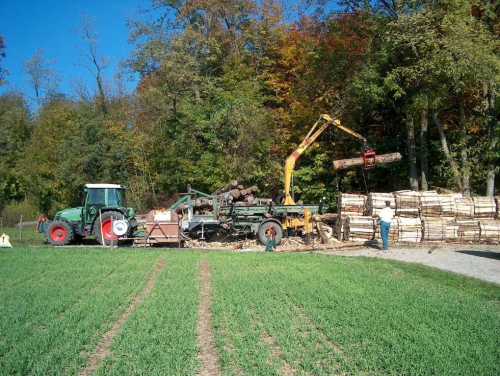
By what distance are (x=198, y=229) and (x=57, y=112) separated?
26965 mm

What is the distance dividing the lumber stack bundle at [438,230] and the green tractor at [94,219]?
39.0 ft

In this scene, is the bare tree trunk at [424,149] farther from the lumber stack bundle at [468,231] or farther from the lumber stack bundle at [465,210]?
the lumber stack bundle at [468,231]

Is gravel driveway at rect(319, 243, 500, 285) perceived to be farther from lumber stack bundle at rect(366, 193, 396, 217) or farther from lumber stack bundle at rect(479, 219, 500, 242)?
lumber stack bundle at rect(366, 193, 396, 217)

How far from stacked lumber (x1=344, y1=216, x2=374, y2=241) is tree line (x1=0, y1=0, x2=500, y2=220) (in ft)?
19.0

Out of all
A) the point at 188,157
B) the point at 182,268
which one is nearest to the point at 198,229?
the point at 182,268

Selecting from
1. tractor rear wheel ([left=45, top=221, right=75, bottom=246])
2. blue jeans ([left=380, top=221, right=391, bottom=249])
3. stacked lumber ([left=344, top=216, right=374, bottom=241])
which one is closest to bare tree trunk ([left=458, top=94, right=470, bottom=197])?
stacked lumber ([left=344, top=216, right=374, bottom=241])

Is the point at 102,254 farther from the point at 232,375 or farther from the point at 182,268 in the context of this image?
the point at 232,375

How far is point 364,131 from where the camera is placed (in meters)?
27.6

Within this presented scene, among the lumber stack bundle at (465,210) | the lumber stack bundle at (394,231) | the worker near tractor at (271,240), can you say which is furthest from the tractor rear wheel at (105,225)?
the lumber stack bundle at (465,210)

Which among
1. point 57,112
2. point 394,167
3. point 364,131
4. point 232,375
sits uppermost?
point 57,112

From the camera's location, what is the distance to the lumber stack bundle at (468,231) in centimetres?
1869

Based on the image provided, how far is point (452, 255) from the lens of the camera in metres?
16.0

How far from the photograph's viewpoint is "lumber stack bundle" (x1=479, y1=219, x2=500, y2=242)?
1847 cm

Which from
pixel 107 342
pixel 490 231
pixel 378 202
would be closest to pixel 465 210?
pixel 490 231
